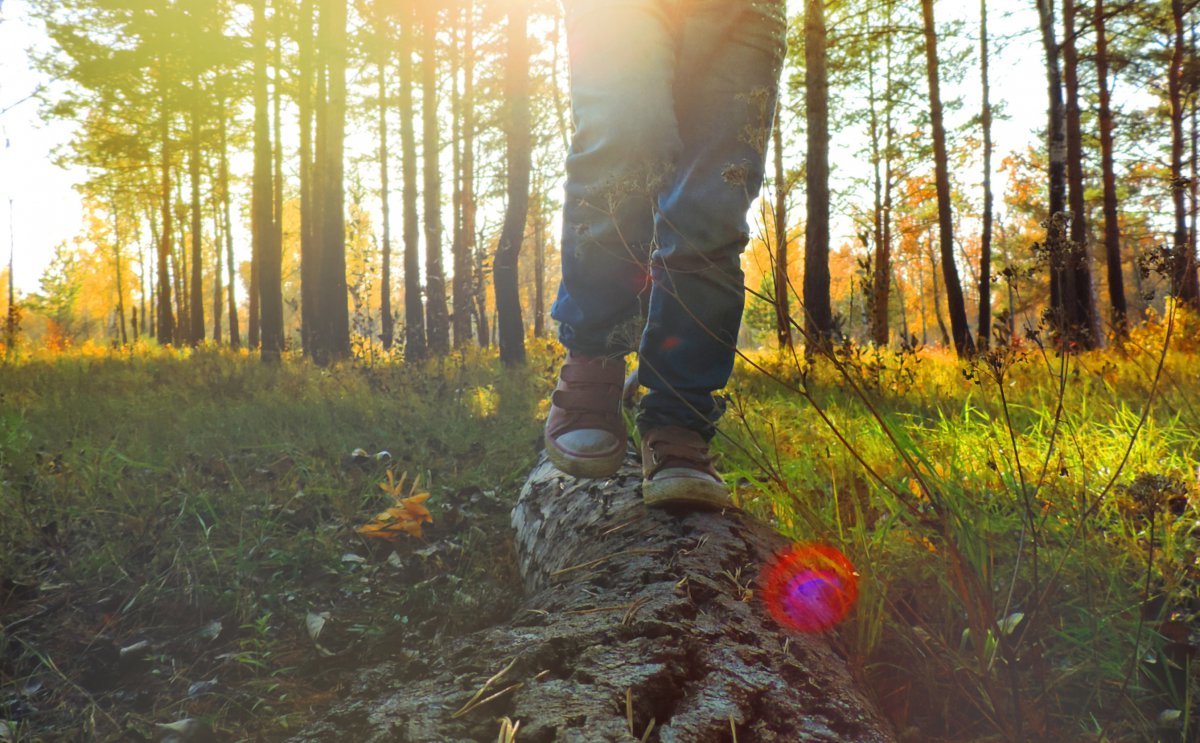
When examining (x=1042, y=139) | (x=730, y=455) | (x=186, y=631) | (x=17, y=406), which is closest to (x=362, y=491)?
(x=186, y=631)

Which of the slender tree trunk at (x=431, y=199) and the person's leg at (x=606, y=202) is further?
the slender tree trunk at (x=431, y=199)

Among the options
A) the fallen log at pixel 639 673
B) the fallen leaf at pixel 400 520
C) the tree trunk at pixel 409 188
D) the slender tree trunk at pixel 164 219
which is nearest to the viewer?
the fallen log at pixel 639 673

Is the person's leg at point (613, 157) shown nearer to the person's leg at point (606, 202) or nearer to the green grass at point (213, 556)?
the person's leg at point (606, 202)

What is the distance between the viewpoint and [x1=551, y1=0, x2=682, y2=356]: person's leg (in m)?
1.75

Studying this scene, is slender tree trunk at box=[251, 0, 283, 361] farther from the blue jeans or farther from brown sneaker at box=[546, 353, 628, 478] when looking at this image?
the blue jeans

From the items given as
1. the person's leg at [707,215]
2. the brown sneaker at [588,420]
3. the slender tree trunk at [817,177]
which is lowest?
the brown sneaker at [588,420]

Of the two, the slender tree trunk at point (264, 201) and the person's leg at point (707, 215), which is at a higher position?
the slender tree trunk at point (264, 201)

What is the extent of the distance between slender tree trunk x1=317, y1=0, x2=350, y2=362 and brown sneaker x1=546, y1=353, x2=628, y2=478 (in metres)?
7.97

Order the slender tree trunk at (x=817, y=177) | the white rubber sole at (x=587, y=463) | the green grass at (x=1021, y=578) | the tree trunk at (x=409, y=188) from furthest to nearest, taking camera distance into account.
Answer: the tree trunk at (x=409, y=188)
the slender tree trunk at (x=817, y=177)
the white rubber sole at (x=587, y=463)
the green grass at (x=1021, y=578)

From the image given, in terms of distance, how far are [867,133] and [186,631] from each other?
66.4 ft

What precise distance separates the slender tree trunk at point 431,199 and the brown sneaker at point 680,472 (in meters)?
9.67

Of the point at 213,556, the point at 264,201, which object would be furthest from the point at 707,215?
the point at 264,201

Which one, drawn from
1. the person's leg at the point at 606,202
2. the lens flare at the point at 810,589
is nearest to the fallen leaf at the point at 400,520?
the person's leg at the point at 606,202

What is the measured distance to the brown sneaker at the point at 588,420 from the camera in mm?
1940
